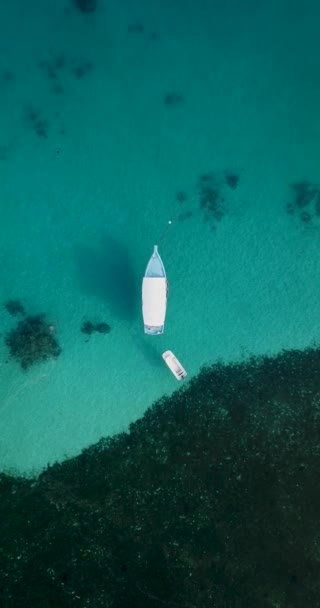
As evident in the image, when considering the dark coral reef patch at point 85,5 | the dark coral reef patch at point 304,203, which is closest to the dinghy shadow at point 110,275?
the dark coral reef patch at point 304,203

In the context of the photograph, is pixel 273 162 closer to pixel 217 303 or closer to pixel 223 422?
pixel 217 303

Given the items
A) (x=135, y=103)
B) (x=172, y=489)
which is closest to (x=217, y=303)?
(x=172, y=489)

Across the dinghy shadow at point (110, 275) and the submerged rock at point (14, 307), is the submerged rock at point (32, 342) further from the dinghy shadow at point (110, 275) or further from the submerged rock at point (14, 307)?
the dinghy shadow at point (110, 275)

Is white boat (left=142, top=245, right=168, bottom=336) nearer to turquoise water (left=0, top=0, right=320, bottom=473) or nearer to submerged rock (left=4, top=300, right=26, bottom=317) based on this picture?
turquoise water (left=0, top=0, right=320, bottom=473)

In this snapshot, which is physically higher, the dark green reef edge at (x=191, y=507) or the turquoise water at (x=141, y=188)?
the turquoise water at (x=141, y=188)

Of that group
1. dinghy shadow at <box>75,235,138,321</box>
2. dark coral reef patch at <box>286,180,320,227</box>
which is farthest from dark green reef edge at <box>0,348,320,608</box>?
dark coral reef patch at <box>286,180,320,227</box>

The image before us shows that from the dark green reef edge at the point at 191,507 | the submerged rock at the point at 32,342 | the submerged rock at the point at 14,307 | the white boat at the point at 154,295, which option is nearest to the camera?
the white boat at the point at 154,295
